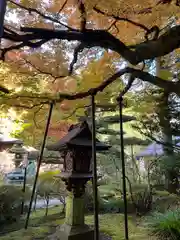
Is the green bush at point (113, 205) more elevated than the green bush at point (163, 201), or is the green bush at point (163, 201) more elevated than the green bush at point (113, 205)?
the green bush at point (163, 201)

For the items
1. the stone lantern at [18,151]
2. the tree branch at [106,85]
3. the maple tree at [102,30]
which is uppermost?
the maple tree at [102,30]

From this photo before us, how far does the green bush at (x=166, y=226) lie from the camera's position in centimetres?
290

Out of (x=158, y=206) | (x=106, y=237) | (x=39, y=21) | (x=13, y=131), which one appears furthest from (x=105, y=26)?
(x=13, y=131)

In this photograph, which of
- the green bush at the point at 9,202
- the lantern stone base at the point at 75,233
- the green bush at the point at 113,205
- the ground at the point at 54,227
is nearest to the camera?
the lantern stone base at the point at 75,233

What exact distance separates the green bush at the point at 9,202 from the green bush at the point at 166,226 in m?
2.80

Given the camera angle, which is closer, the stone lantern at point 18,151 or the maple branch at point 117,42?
the maple branch at point 117,42

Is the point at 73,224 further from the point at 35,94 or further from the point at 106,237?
the point at 35,94

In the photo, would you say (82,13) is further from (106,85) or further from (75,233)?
(75,233)

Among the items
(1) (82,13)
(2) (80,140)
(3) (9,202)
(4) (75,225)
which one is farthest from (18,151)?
(1) (82,13)

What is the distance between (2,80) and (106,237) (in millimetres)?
2493

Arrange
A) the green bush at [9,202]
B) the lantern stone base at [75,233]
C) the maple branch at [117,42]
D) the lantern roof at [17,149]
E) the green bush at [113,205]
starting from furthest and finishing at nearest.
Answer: the green bush at [113,205] → the green bush at [9,202] → the lantern roof at [17,149] → the lantern stone base at [75,233] → the maple branch at [117,42]

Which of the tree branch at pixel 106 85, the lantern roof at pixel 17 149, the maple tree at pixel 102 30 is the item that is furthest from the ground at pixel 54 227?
the maple tree at pixel 102 30

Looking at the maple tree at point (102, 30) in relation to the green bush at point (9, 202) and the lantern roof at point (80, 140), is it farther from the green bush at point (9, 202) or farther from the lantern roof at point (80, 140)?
the green bush at point (9, 202)

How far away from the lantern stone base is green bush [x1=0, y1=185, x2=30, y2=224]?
2025mm
